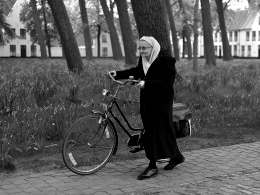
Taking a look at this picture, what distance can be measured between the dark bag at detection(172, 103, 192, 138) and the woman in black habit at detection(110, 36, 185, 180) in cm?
25

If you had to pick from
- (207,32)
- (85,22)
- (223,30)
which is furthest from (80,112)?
(223,30)

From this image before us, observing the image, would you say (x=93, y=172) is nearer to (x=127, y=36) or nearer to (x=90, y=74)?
(x=90, y=74)

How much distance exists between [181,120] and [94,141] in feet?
3.77

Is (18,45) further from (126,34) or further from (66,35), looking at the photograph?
(66,35)

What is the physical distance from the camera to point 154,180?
5449 mm

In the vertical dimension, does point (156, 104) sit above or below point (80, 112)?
above

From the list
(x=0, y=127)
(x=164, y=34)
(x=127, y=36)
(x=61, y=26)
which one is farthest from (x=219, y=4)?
(x=0, y=127)

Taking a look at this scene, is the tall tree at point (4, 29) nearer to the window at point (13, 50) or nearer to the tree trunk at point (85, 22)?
the tree trunk at point (85, 22)

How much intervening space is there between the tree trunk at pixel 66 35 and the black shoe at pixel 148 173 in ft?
31.6

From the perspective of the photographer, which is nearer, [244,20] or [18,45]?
[18,45]

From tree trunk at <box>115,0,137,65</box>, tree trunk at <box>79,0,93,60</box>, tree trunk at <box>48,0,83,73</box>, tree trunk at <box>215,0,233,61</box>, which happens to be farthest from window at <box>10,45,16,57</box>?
tree trunk at <box>48,0,83,73</box>

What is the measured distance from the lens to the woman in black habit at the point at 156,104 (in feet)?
17.8

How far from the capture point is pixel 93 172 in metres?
5.69

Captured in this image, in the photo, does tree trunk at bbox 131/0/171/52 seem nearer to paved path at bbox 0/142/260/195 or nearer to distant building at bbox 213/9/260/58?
paved path at bbox 0/142/260/195
